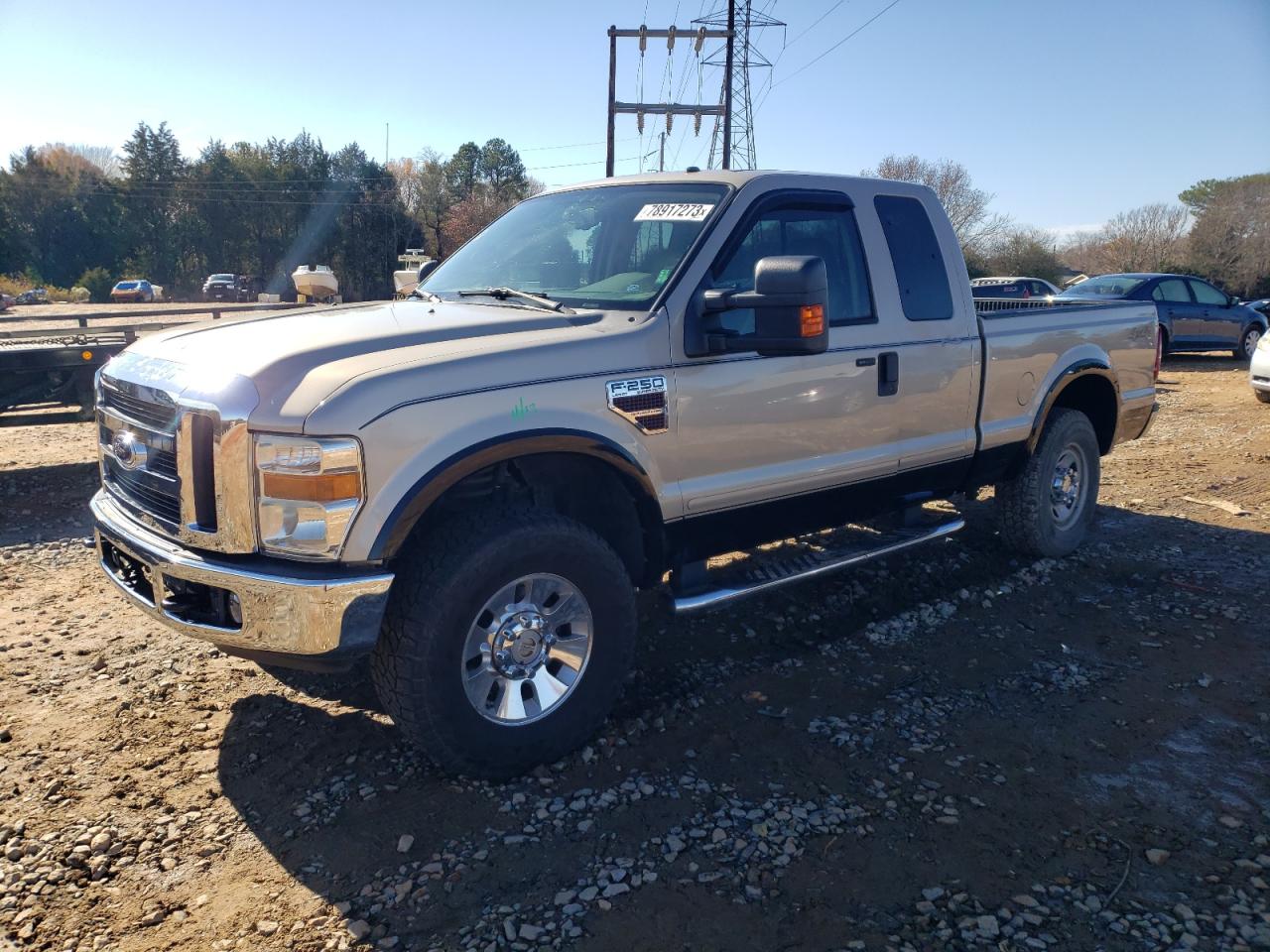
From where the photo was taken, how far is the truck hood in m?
2.89

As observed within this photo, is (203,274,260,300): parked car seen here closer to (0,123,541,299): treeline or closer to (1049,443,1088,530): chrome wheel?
(0,123,541,299): treeline

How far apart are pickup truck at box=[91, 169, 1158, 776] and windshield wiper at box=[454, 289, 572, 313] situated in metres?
0.02

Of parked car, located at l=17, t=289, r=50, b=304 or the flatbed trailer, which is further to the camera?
parked car, located at l=17, t=289, r=50, b=304

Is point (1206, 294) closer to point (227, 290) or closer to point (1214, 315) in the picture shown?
point (1214, 315)

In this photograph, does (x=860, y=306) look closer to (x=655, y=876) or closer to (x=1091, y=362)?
(x=1091, y=362)

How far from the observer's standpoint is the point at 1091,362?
225 inches

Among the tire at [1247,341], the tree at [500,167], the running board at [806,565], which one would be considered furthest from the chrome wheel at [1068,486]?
the tree at [500,167]

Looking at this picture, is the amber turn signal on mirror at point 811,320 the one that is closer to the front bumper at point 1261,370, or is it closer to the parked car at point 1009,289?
the front bumper at point 1261,370

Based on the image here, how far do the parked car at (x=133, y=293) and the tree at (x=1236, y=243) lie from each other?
5278cm

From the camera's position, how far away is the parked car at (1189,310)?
15891mm

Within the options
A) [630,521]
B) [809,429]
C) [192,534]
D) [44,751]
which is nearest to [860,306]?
[809,429]

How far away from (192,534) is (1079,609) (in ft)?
14.5

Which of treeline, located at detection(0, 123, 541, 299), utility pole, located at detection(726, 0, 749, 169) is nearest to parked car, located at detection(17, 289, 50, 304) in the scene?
treeline, located at detection(0, 123, 541, 299)

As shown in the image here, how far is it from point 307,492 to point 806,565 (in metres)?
2.32
